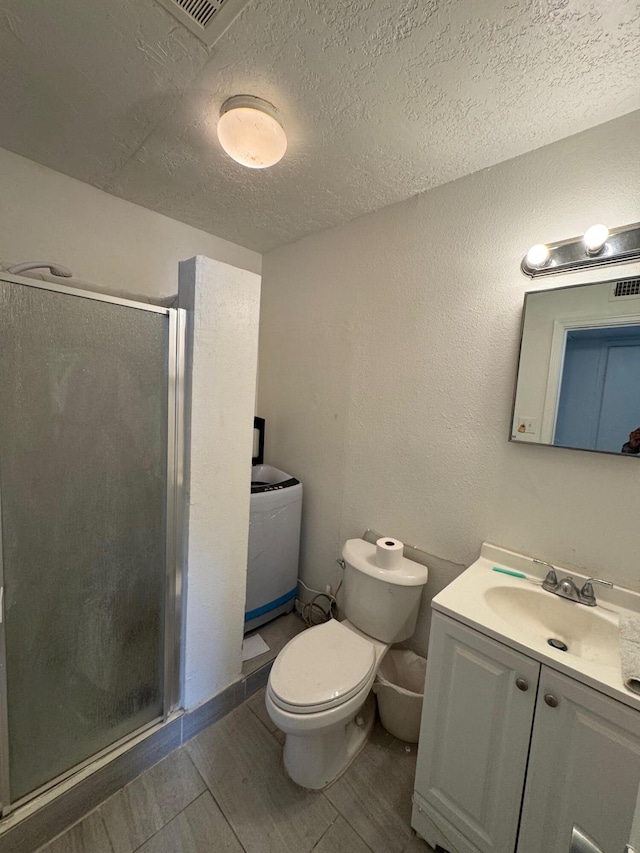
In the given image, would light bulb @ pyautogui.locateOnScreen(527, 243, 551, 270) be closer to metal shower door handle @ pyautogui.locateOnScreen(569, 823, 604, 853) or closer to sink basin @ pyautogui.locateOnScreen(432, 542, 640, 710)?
sink basin @ pyautogui.locateOnScreen(432, 542, 640, 710)

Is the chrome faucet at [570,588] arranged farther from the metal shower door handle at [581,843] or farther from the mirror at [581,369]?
the metal shower door handle at [581,843]

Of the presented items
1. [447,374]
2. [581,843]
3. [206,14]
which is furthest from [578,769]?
[206,14]

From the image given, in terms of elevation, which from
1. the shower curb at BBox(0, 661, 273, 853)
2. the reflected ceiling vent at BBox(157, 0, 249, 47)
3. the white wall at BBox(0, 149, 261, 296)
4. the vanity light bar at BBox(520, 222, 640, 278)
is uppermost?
the reflected ceiling vent at BBox(157, 0, 249, 47)

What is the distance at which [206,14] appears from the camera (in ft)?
2.86

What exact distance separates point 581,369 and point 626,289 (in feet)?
0.89

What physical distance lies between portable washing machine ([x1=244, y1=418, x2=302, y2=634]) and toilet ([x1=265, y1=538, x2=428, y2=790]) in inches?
18.5

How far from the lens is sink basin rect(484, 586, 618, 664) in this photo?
1.07 m

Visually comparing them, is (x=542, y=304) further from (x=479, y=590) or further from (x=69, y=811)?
(x=69, y=811)

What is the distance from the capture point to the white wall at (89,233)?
4.93 feet

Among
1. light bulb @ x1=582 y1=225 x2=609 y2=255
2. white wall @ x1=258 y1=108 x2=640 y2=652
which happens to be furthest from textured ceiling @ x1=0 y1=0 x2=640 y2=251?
light bulb @ x1=582 y1=225 x2=609 y2=255

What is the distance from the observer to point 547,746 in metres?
0.90

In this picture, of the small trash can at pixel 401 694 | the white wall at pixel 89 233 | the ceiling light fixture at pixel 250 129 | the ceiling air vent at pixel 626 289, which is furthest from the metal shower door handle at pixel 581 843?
the white wall at pixel 89 233

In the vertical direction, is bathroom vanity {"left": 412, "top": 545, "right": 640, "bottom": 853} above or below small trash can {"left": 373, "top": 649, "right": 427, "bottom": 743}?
above

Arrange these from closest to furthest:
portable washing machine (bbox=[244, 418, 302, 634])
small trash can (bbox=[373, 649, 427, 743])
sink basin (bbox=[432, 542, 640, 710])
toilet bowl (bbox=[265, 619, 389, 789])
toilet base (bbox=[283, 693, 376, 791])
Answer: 1. sink basin (bbox=[432, 542, 640, 710])
2. toilet bowl (bbox=[265, 619, 389, 789])
3. toilet base (bbox=[283, 693, 376, 791])
4. small trash can (bbox=[373, 649, 427, 743])
5. portable washing machine (bbox=[244, 418, 302, 634])
